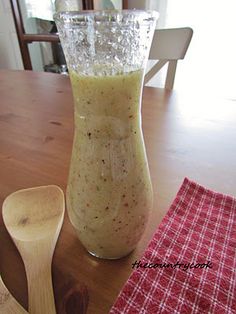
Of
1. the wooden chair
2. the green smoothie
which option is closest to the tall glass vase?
the green smoothie

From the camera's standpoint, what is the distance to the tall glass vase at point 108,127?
218mm

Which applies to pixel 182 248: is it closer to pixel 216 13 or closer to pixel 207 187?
pixel 207 187

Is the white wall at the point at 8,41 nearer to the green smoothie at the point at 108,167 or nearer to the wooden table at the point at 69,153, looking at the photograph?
the wooden table at the point at 69,153

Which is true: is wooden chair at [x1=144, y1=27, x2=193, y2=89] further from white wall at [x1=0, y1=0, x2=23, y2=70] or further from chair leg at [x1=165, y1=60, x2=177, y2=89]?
white wall at [x1=0, y1=0, x2=23, y2=70]

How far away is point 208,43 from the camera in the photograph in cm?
195

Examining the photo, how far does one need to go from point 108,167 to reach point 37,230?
14 centimetres

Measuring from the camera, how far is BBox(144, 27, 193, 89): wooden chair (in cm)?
94

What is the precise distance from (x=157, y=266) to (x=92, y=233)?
85 millimetres

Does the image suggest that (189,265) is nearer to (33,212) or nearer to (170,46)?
(33,212)

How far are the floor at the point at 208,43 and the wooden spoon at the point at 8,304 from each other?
185cm

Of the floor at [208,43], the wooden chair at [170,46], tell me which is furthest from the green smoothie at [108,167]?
the floor at [208,43]

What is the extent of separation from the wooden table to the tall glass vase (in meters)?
0.04

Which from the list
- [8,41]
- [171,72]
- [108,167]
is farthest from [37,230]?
[8,41]

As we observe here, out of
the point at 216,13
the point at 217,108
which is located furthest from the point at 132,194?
the point at 216,13
